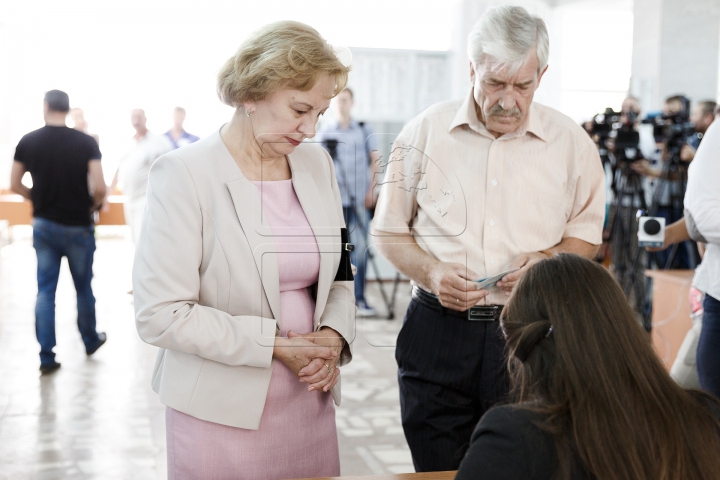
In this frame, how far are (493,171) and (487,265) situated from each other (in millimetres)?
222

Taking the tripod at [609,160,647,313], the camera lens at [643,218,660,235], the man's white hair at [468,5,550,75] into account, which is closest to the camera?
the man's white hair at [468,5,550,75]

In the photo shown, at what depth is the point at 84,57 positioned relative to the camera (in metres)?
9.74

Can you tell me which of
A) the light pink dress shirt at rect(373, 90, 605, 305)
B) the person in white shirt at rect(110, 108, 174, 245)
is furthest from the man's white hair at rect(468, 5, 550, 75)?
the person in white shirt at rect(110, 108, 174, 245)

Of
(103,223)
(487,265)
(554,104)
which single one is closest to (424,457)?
(487,265)

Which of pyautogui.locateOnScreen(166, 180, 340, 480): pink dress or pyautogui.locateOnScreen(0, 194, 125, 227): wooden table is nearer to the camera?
pyautogui.locateOnScreen(166, 180, 340, 480): pink dress

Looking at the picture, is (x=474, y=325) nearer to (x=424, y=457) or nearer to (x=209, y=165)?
(x=424, y=457)

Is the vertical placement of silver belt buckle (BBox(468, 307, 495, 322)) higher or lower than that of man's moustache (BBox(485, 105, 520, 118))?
lower

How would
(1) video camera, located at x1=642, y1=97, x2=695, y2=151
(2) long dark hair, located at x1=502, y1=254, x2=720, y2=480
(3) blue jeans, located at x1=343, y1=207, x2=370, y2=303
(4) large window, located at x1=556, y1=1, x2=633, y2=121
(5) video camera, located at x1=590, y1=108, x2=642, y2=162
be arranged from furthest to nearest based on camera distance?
(4) large window, located at x1=556, y1=1, x2=633, y2=121 → (5) video camera, located at x1=590, y1=108, x2=642, y2=162 → (1) video camera, located at x1=642, y1=97, x2=695, y2=151 → (3) blue jeans, located at x1=343, y1=207, x2=370, y2=303 → (2) long dark hair, located at x1=502, y1=254, x2=720, y2=480

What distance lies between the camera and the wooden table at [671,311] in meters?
3.56

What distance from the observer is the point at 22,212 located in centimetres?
963

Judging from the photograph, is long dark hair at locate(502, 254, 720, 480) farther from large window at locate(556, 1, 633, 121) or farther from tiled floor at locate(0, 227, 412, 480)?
large window at locate(556, 1, 633, 121)

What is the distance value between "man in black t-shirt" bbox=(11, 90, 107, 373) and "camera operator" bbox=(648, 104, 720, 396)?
335cm

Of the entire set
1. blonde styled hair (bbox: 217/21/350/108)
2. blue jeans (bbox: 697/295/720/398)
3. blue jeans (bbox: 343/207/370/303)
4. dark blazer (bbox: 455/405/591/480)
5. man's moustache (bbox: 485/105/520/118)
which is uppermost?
blonde styled hair (bbox: 217/21/350/108)

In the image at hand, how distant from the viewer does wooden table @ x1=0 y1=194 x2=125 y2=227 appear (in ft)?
31.3
